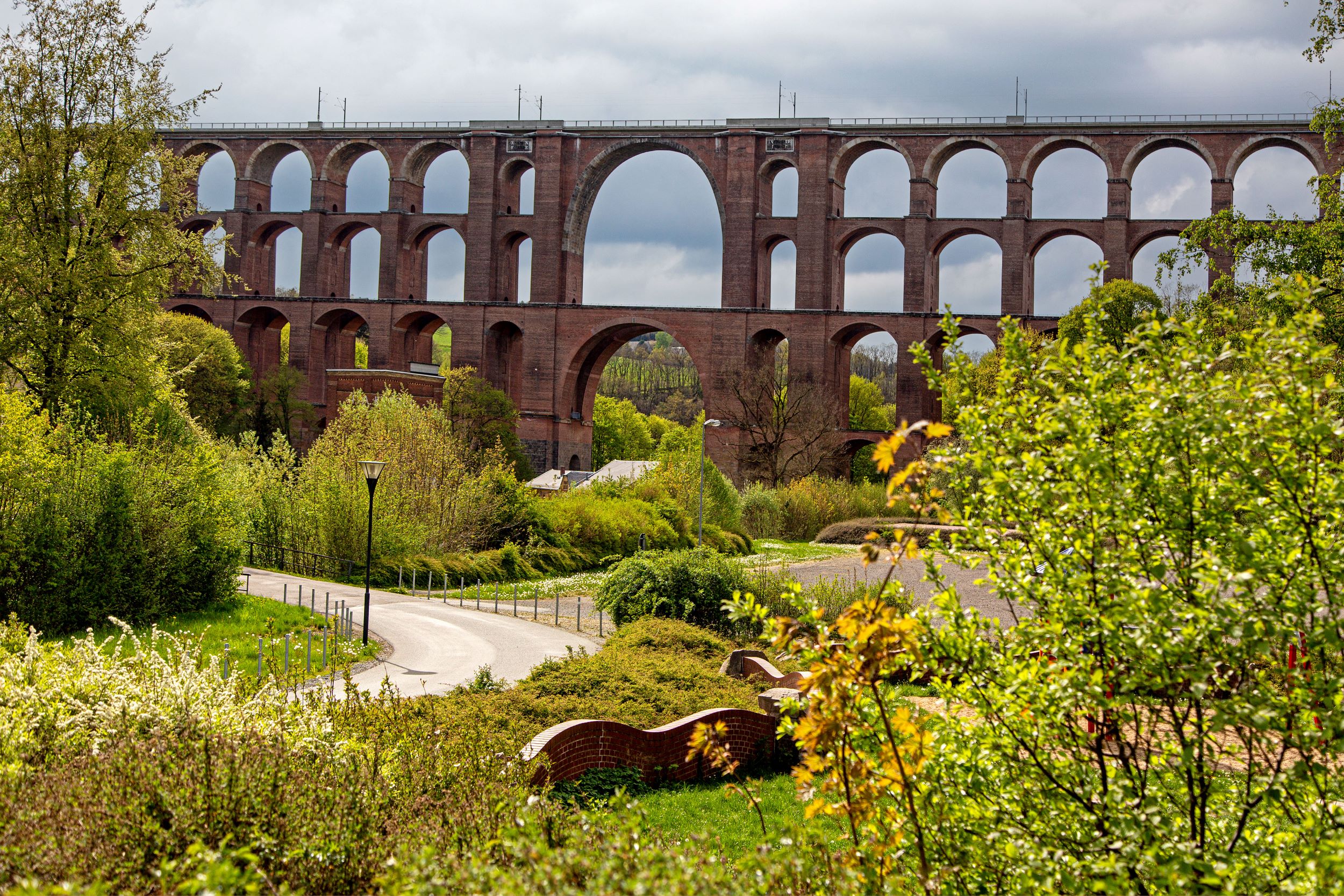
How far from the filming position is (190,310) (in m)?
56.4

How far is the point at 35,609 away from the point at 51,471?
195 centimetres

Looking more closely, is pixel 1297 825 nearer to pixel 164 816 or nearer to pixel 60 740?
pixel 164 816

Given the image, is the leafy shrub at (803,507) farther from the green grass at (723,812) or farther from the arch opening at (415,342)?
the green grass at (723,812)

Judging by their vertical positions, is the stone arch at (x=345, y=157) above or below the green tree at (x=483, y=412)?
above

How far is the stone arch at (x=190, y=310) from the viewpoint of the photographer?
183 ft

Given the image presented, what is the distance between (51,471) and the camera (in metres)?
15.7

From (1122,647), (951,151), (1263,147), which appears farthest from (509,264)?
(1122,647)

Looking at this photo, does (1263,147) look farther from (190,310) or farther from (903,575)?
(190,310)

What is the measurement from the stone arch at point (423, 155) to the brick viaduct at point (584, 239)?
3.3 inches

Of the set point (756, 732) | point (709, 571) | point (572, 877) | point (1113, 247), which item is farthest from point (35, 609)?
point (1113, 247)

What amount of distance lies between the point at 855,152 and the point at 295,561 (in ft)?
116

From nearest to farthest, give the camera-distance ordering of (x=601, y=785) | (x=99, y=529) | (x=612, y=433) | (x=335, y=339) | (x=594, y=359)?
(x=601, y=785)
(x=99, y=529)
(x=594, y=359)
(x=335, y=339)
(x=612, y=433)

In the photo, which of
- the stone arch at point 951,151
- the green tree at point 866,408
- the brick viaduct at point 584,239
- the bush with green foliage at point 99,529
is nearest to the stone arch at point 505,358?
the brick viaduct at point 584,239

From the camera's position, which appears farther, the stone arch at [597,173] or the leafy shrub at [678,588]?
the stone arch at [597,173]
